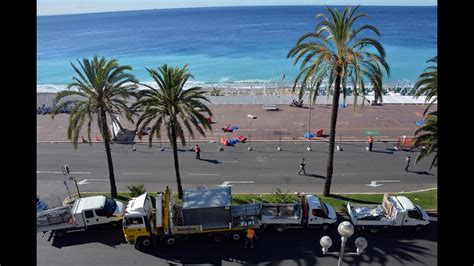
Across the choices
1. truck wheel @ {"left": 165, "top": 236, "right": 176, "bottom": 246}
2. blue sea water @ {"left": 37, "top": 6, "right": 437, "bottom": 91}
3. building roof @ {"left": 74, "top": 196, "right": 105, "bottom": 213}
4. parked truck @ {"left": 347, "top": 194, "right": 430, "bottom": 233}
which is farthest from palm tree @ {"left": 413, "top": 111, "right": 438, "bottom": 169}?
blue sea water @ {"left": 37, "top": 6, "right": 437, "bottom": 91}

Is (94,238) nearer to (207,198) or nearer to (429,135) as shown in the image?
(207,198)

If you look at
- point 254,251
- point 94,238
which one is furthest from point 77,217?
point 254,251

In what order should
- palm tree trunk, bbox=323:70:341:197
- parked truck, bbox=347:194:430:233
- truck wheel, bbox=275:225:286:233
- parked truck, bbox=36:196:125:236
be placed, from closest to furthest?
parked truck, bbox=347:194:430:233 < parked truck, bbox=36:196:125:236 < truck wheel, bbox=275:225:286:233 < palm tree trunk, bbox=323:70:341:197

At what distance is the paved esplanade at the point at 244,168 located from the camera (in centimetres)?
2989

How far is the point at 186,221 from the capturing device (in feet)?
69.8

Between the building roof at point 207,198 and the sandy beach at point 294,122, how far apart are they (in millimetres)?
19905

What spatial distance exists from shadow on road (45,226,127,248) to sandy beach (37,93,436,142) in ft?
65.2

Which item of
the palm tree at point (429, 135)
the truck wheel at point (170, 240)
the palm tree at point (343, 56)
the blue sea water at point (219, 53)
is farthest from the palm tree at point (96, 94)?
the blue sea water at point (219, 53)

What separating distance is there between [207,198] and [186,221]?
1.76 meters

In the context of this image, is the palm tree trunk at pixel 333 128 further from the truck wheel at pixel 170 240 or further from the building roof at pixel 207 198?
the truck wheel at pixel 170 240

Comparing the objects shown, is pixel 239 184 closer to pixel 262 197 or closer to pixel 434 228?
pixel 262 197

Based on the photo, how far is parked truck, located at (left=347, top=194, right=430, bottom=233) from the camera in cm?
2180

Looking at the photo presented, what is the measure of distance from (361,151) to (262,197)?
15.2 m

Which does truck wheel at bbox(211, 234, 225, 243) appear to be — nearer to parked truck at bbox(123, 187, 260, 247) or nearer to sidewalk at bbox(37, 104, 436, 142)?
parked truck at bbox(123, 187, 260, 247)
